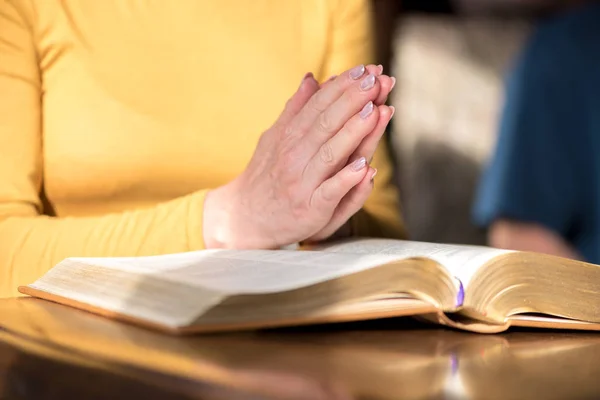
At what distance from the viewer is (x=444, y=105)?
209cm

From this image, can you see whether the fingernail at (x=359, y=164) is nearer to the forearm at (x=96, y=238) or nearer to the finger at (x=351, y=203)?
the finger at (x=351, y=203)

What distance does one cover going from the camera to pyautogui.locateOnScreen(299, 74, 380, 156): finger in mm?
719

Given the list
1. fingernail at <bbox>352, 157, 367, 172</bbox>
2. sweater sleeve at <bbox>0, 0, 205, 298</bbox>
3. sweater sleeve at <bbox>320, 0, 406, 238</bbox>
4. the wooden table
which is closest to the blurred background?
sweater sleeve at <bbox>320, 0, 406, 238</bbox>

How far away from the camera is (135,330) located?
21.0 inches

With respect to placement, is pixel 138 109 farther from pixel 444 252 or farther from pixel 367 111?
pixel 444 252

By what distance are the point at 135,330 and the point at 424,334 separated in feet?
0.68

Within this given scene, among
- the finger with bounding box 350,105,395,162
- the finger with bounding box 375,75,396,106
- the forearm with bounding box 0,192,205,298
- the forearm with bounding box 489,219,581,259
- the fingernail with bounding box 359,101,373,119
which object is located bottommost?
the forearm with bounding box 489,219,581,259

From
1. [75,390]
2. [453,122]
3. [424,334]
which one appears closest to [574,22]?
[453,122]

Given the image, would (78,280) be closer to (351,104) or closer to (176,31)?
(351,104)

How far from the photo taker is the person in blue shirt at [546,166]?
6.64ft

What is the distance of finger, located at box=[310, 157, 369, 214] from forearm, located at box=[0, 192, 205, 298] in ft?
0.44

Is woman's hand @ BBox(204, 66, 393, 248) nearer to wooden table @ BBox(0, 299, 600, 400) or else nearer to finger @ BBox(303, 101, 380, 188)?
finger @ BBox(303, 101, 380, 188)

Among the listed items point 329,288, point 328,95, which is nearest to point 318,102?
point 328,95

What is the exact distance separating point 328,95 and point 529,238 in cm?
140
